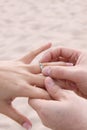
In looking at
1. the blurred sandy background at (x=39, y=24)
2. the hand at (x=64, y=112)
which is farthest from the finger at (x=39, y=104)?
the blurred sandy background at (x=39, y=24)

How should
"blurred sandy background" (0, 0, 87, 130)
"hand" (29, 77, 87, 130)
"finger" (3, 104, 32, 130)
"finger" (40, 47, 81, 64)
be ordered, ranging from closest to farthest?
"hand" (29, 77, 87, 130)
"finger" (3, 104, 32, 130)
"finger" (40, 47, 81, 64)
"blurred sandy background" (0, 0, 87, 130)

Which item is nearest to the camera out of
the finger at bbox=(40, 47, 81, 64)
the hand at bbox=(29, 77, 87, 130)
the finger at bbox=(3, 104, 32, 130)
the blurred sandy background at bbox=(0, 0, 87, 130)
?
the hand at bbox=(29, 77, 87, 130)

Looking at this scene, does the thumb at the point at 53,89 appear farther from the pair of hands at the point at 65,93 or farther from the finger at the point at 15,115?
the finger at the point at 15,115

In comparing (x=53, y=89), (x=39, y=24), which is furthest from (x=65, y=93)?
(x=39, y=24)

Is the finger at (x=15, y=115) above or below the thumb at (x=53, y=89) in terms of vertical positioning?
below

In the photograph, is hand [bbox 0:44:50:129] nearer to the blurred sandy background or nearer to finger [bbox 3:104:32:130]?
finger [bbox 3:104:32:130]

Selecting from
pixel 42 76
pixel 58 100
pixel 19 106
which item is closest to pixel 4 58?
pixel 19 106

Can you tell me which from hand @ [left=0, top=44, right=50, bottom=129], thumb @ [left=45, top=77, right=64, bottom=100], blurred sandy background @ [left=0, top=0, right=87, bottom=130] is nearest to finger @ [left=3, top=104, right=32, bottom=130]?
hand @ [left=0, top=44, right=50, bottom=129]

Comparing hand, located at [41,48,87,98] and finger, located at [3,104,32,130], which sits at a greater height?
hand, located at [41,48,87,98]

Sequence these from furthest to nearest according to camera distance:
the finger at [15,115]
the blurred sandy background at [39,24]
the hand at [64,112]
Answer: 1. the blurred sandy background at [39,24]
2. the finger at [15,115]
3. the hand at [64,112]

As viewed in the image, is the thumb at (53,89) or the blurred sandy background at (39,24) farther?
the blurred sandy background at (39,24)
